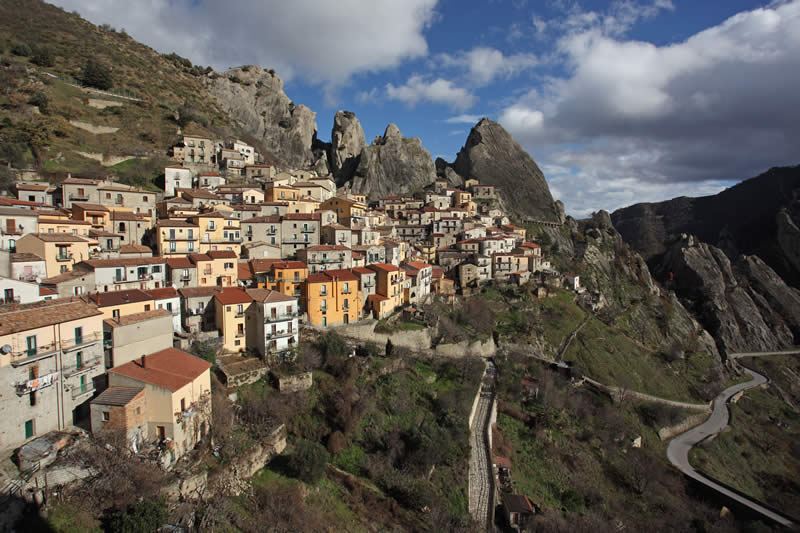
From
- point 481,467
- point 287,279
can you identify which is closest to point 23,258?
point 287,279

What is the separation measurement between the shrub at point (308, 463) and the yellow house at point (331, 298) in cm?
1266

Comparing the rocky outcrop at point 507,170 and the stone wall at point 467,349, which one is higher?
the rocky outcrop at point 507,170

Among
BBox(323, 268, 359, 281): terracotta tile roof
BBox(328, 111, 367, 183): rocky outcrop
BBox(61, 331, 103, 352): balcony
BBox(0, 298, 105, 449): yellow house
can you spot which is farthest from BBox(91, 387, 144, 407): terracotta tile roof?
BBox(328, 111, 367, 183): rocky outcrop

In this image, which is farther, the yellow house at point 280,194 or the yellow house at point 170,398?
the yellow house at point 280,194

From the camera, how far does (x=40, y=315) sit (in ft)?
52.3

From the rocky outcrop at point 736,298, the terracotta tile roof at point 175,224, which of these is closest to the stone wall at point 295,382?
the terracotta tile roof at point 175,224

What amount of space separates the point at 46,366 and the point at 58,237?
13532mm

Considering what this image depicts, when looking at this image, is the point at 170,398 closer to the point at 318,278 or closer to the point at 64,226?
the point at 318,278

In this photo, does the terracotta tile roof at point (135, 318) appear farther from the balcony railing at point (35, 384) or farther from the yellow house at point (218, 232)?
the yellow house at point (218, 232)

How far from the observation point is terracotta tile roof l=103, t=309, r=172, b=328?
1912cm

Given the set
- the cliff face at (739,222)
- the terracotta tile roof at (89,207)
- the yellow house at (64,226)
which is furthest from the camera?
the cliff face at (739,222)

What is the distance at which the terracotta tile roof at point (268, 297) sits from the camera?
84.4 feet

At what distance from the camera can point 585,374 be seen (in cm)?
4428

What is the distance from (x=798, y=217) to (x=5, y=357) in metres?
150
